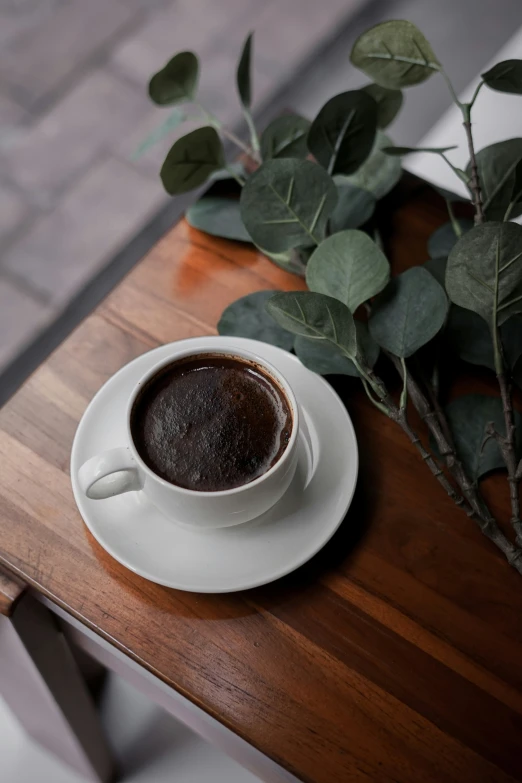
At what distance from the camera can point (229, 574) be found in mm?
595

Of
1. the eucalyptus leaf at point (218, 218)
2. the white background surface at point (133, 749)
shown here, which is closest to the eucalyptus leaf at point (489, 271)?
the eucalyptus leaf at point (218, 218)

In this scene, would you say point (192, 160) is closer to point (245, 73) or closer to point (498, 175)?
point (245, 73)

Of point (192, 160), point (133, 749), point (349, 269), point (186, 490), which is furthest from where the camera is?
point (133, 749)

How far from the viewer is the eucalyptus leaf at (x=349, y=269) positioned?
0.67 meters

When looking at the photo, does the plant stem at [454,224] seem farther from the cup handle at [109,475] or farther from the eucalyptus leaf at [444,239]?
the cup handle at [109,475]

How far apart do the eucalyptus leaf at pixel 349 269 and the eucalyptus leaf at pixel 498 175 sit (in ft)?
0.50

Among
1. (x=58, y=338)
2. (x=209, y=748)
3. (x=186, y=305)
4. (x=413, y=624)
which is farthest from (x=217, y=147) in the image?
(x=209, y=748)

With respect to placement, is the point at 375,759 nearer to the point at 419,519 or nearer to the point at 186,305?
the point at 419,519

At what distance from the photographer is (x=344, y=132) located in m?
0.76

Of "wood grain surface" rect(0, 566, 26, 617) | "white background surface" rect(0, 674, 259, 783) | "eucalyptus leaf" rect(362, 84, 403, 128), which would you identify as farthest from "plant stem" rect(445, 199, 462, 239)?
"white background surface" rect(0, 674, 259, 783)

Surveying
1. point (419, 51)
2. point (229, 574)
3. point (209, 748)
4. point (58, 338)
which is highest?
point (419, 51)

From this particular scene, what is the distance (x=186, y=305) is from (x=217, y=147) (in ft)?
0.51

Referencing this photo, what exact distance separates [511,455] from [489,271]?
0.48 ft

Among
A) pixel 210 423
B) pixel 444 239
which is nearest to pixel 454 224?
pixel 444 239
